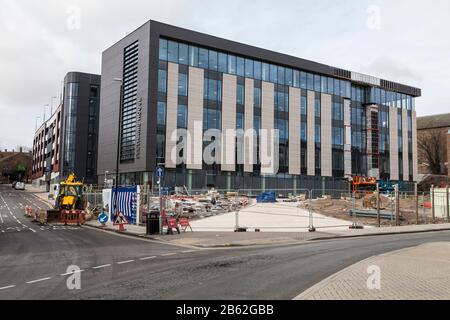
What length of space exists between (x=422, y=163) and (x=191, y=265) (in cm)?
10258

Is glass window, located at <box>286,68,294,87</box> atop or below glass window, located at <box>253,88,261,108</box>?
atop

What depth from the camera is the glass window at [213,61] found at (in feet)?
173

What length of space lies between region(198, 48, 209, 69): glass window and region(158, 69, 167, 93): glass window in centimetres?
528

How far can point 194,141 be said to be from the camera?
4953cm

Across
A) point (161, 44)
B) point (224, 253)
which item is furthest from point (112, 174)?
point (224, 253)

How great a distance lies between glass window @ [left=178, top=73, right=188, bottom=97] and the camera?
4956 centimetres

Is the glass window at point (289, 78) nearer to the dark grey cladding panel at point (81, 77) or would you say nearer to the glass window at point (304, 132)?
the glass window at point (304, 132)

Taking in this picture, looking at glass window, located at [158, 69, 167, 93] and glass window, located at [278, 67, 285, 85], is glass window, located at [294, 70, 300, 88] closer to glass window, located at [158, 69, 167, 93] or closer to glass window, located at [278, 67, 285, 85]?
glass window, located at [278, 67, 285, 85]

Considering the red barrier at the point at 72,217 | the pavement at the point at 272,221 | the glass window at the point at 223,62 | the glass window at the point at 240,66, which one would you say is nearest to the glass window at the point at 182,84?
the glass window at the point at 223,62

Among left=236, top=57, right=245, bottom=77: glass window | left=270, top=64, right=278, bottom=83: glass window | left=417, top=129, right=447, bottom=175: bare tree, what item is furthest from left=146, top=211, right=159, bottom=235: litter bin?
left=417, top=129, right=447, bottom=175: bare tree

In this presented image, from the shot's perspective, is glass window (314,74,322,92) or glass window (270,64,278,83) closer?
glass window (270,64,278,83)

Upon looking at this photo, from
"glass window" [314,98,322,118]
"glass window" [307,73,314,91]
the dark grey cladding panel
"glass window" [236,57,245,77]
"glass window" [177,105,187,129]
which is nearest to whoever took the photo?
"glass window" [177,105,187,129]

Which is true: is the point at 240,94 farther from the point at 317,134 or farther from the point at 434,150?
the point at 434,150
